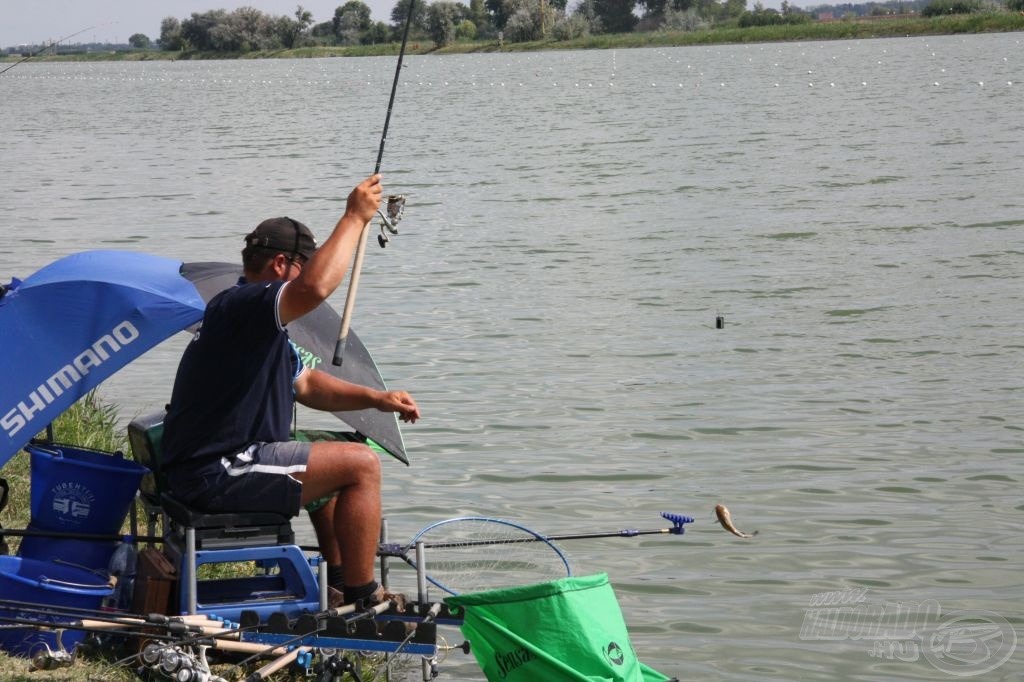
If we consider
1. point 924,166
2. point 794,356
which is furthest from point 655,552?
point 924,166

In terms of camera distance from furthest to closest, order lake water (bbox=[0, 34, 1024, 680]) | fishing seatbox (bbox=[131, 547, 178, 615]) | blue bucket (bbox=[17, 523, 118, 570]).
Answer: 1. lake water (bbox=[0, 34, 1024, 680])
2. blue bucket (bbox=[17, 523, 118, 570])
3. fishing seatbox (bbox=[131, 547, 178, 615])

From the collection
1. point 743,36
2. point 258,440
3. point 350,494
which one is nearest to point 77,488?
point 258,440

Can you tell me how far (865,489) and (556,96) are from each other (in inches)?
1791

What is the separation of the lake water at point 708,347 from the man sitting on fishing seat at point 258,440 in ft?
4.72

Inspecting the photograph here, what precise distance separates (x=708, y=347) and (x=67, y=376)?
23.2 ft

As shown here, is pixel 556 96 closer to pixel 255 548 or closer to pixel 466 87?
pixel 466 87

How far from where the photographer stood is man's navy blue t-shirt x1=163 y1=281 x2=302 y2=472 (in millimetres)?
4391

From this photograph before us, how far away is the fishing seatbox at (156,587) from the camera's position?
4.70 metres

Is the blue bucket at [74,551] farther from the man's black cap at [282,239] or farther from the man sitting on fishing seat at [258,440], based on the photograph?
the man's black cap at [282,239]
